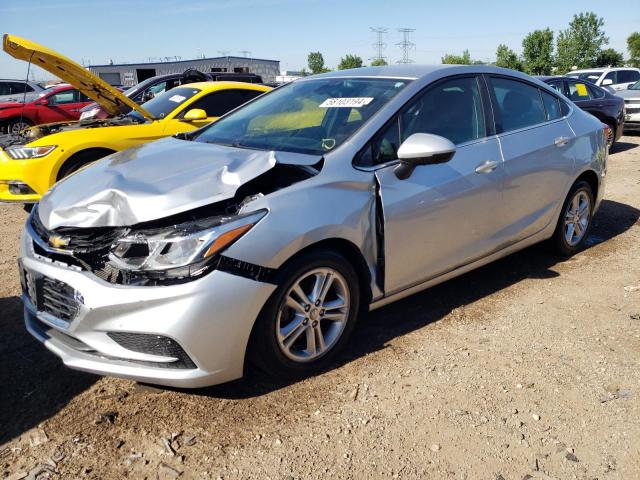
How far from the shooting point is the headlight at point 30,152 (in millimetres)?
5914

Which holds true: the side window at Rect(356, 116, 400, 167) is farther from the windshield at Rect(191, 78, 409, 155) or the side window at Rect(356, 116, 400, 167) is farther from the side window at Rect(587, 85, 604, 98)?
the side window at Rect(587, 85, 604, 98)

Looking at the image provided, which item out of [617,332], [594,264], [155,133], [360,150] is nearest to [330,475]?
[360,150]

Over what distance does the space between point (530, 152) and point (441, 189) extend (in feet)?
3.55

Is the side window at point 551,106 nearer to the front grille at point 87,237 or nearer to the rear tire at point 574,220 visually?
the rear tire at point 574,220

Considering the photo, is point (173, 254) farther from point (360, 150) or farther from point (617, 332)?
point (617, 332)

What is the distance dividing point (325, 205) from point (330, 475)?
1273 millimetres

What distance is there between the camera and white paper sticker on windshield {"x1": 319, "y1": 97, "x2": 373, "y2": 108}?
342 centimetres

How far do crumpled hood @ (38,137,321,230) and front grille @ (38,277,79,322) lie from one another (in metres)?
0.30

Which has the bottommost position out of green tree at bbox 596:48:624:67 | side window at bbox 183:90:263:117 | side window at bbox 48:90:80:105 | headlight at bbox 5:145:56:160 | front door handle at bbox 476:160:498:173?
front door handle at bbox 476:160:498:173

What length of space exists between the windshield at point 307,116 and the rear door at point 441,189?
0.22 meters

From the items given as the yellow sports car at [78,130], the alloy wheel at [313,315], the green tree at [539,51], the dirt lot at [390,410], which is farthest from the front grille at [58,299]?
the green tree at [539,51]

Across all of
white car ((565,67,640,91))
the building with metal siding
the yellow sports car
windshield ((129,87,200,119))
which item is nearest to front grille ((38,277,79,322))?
the yellow sports car

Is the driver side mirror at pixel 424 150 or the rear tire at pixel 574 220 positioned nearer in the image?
the driver side mirror at pixel 424 150

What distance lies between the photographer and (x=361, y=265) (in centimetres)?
306
